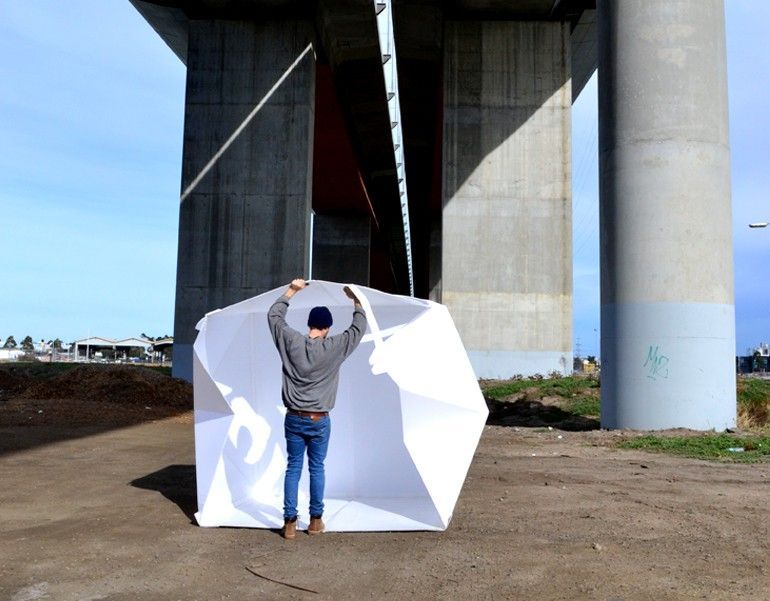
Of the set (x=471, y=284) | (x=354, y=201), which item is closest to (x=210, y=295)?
(x=471, y=284)

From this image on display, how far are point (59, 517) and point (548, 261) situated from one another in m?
21.3

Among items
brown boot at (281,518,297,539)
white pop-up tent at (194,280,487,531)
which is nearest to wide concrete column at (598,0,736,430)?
white pop-up tent at (194,280,487,531)

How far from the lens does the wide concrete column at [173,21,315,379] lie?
2467cm

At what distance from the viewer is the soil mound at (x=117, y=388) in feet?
62.8

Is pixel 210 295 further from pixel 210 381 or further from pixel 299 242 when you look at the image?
pixel 210 381

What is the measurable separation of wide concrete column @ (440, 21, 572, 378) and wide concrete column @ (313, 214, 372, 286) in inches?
928

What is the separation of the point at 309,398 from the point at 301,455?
44 centimetres

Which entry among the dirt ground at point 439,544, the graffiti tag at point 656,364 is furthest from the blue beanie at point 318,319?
the graffiti tag at point 656,364

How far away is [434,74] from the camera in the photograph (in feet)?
102

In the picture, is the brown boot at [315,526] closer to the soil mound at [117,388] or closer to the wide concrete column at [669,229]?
the wide concrete column at [669,229]

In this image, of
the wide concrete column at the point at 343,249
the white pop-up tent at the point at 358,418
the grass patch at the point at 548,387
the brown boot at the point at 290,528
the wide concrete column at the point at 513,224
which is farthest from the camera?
the wide concrete column at the point at 343,249

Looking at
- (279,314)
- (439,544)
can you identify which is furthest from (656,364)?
(279,314)

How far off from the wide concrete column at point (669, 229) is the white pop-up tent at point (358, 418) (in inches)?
267

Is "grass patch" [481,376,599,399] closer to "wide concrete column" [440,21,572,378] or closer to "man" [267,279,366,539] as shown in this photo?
"wide concrete column" [440,21,572,378]
